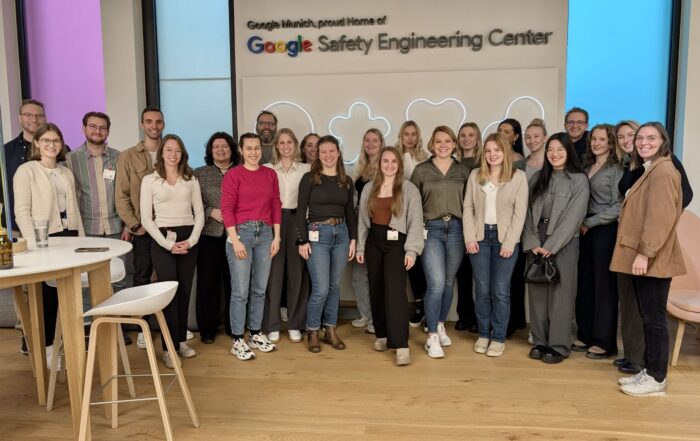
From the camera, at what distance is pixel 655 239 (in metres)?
2.89

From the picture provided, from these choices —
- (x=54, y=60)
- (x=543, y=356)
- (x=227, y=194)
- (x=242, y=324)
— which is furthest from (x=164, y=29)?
(x=543, y=356)

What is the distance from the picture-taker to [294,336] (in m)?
4.02

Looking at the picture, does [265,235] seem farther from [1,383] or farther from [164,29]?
[164,29]

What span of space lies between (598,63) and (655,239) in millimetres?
3000

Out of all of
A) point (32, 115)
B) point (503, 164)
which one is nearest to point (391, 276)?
point (503, 164)

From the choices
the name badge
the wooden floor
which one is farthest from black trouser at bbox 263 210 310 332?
the name badge

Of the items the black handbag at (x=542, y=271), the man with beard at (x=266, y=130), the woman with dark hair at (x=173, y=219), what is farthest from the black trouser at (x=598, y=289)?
the woman with dark hair at (x=173, y=219)

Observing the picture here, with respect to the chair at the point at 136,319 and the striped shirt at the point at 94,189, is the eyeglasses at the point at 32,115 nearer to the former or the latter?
the striped shirt at the point at 94,189

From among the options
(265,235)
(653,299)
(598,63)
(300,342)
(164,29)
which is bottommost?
Answer: (300,342)

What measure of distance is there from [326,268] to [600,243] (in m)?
1.89

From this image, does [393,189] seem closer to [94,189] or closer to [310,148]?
[310,148]

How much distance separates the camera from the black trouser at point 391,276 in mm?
3590

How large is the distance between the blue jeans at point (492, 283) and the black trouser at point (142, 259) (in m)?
2.34

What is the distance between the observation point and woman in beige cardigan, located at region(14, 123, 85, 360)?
3.09 metres
